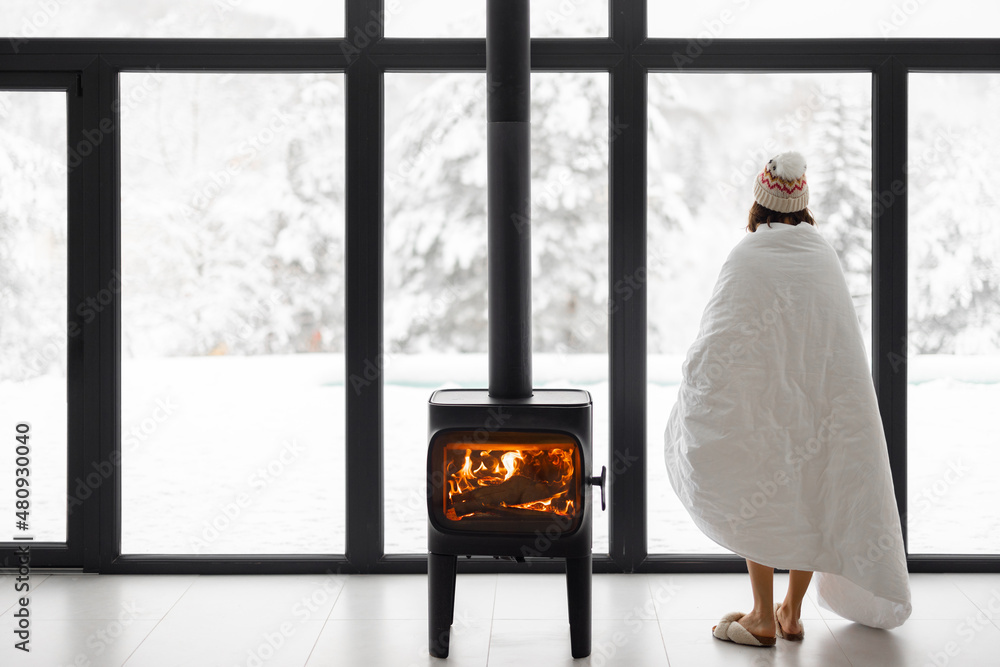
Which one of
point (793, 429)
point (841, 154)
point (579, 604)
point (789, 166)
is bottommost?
Result: point (579, 604)

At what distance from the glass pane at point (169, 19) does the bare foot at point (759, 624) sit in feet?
7.80

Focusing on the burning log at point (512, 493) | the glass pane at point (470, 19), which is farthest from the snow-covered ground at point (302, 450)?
the glass pane at point (470, 19)

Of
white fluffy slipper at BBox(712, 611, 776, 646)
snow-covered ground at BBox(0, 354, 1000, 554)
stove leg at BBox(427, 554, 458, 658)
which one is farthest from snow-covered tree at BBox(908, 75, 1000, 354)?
stove leg at BBox(427, 554, 458, 658)

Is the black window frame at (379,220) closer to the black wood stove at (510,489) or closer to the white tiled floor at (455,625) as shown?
the white tiled floor at (455,625)

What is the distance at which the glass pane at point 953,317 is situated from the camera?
3.05 m

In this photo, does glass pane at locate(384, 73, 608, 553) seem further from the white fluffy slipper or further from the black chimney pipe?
the white fluffy slipper

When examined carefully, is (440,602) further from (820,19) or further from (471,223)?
(820,19)

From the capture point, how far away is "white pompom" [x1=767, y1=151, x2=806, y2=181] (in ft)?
Answer: 7.97

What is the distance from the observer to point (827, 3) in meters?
3.02

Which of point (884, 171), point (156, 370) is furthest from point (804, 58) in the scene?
point (156, 370)

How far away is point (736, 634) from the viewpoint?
249 centimetres

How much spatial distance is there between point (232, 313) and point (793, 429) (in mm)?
1954

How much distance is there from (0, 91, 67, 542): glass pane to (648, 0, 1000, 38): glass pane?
224 centimetres

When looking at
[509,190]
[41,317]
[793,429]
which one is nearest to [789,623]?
[793,429]
